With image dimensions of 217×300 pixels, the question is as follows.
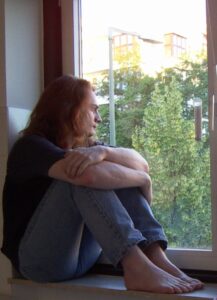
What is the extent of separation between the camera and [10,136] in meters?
1.94

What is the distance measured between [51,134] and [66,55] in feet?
1.62

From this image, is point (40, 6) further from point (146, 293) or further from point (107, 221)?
point (146, 293)

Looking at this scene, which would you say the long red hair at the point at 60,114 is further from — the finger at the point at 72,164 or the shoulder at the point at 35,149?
the finger at the point at 72,164

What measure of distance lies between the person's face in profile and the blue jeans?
0.28 m

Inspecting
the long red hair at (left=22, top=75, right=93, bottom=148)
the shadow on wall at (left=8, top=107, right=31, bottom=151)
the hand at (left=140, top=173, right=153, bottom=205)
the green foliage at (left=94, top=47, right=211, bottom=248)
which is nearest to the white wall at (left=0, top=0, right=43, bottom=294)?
the shadow on wall at (left=8, top=107, right=31, bottom=151)

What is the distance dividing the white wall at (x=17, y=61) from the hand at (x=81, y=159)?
0.44m

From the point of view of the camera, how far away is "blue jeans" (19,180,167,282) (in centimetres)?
148

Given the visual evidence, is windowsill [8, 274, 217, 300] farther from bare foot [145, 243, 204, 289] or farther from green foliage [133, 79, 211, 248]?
green foliage [133, 79, 211, 248]

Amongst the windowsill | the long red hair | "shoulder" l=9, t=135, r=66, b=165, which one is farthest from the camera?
the long red hair

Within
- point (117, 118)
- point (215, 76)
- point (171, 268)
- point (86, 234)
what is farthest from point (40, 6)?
point (171, 268)

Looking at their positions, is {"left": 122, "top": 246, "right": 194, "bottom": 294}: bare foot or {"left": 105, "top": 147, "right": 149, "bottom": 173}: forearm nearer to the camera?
{"left": 122, "top": 246, "right": 194, "bottom": 294}: bare foot

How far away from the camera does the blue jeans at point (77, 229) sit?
4.87 feet

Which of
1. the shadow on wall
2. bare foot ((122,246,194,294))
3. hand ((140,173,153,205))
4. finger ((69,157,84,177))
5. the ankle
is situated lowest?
bare foot ((122,246,194,294))

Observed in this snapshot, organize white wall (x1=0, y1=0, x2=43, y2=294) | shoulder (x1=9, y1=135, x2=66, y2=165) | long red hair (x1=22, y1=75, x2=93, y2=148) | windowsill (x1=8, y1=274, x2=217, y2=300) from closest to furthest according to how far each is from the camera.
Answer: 1. windowsill (x1=8, y1=274, x2=217, y2=300)
2. shoulder (x1=9, y1=135, x2=66, y2=165)
3. long red hair (x1=22, y1=75, x2=93, y2=148)
4. white wall (x1=0, y1=0, x2=43, y2=294)
